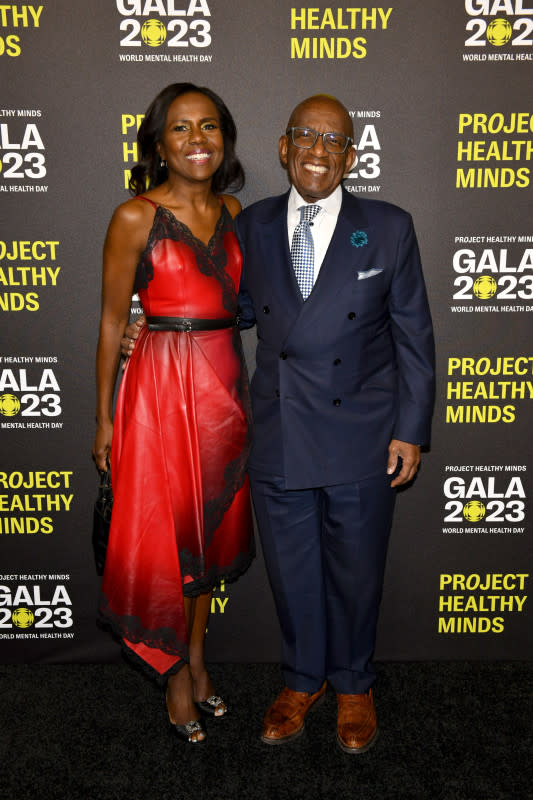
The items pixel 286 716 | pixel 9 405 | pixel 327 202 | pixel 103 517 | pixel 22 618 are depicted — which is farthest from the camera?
pixel 22 618

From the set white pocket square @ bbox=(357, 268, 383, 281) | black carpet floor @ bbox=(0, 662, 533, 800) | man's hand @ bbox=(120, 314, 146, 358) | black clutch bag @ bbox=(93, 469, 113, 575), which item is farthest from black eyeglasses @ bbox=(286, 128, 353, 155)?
black carpet floor @ bbox=(0, 662, 533, 800)

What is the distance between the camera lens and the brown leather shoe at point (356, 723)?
7.55ft

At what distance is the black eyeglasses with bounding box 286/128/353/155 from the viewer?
203cm

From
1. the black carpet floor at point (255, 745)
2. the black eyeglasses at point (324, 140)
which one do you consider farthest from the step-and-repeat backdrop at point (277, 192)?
the black eyeglasses at point (324, 140)

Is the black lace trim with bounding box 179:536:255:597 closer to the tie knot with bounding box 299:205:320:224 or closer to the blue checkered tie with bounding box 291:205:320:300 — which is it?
the blue checkered tie with bounding box 291:205:320:300

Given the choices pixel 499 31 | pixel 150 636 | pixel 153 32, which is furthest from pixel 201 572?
pixel 499 31

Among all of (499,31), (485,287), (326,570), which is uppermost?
(499,31)

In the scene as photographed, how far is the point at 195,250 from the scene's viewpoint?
6.91ft

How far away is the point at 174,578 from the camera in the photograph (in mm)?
2164

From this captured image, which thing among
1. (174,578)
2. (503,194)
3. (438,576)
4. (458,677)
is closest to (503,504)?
(438,576)

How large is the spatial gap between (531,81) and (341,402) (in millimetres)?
1347

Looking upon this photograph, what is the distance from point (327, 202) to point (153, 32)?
92cm

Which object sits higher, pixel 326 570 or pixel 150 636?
pixel 326 570

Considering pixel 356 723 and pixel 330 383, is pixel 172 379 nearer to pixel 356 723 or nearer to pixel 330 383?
pixel 330 383
